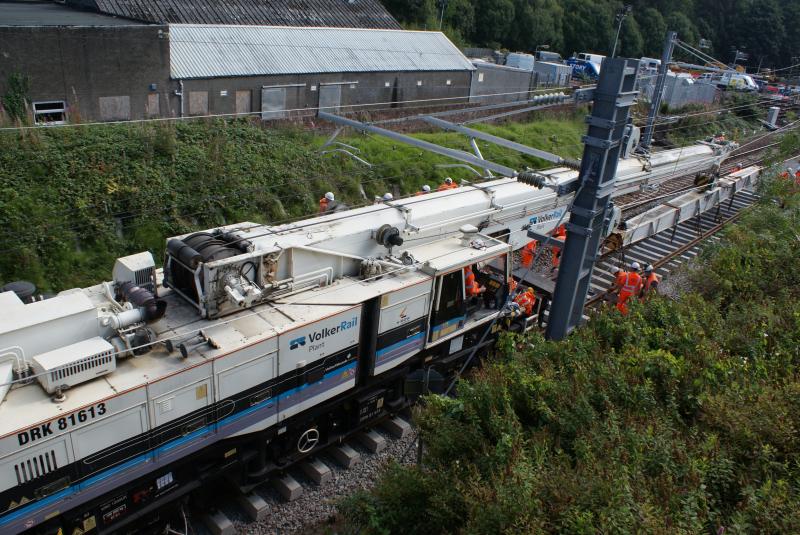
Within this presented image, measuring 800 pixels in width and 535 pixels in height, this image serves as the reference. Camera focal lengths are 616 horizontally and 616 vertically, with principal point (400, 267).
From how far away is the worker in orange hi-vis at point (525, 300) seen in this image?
1244 cm

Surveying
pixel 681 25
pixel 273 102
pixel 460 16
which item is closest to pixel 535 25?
pixel 460 16

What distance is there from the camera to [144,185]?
16.4 metres

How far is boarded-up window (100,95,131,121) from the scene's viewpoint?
1991 cm

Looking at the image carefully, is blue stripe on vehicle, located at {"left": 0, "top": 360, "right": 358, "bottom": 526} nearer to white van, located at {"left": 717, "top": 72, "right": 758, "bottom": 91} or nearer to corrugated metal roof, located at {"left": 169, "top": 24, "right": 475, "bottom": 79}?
corrugated metal roof, located at {"left": 169, "top": 24, "right": 475, "bottom": 79}

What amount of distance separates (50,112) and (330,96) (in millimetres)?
11112

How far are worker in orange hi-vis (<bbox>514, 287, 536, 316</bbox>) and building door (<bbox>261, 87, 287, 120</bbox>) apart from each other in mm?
14326

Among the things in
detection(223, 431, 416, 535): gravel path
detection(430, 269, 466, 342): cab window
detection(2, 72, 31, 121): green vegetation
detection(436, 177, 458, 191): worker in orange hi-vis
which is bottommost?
detection(223, 431, 416, 535): gravel path

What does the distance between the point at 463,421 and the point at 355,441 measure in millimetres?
3659

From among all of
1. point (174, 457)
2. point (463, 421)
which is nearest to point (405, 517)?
point (463, 421)

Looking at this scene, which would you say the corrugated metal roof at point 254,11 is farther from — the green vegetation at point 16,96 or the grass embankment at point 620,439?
the grass embankment at point 620,439

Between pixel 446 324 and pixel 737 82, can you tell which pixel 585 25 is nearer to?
pixel 737 82

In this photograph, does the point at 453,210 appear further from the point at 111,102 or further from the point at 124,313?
the point at 111,102

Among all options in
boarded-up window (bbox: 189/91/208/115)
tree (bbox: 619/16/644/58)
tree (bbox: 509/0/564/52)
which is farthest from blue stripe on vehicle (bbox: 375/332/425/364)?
tree (bbox: 619/16/644/58)

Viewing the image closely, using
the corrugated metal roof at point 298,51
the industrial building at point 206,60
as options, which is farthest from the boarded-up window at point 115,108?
the corrugated metal roof at point 298,51
